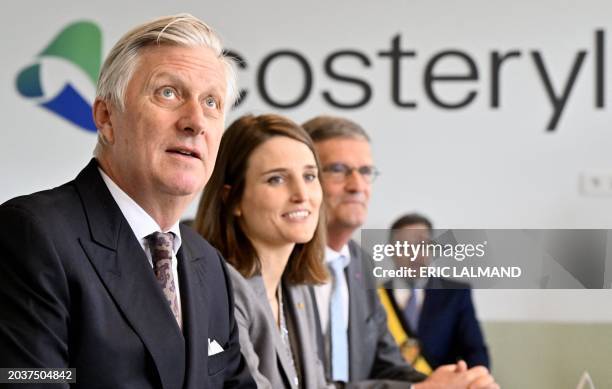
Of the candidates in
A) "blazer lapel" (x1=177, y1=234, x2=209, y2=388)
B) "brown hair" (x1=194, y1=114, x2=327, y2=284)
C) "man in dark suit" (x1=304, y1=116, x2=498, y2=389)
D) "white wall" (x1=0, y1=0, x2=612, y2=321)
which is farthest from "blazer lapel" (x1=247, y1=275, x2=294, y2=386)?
"white wall" (x1=0, y1=0, x2=612, y2=321)

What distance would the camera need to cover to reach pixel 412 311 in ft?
13.8

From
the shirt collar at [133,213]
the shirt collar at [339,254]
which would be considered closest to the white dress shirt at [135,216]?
the shirt collar at [133,213]

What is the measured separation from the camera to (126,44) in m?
1.79

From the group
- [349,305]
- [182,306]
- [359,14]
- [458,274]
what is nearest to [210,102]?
[182,306]

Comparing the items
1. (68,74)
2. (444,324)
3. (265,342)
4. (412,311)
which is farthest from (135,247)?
(68,74)

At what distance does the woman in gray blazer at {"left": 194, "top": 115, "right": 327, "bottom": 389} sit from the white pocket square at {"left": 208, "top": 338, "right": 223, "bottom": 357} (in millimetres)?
615

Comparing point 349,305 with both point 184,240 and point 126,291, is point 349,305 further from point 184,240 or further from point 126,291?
point 126,291

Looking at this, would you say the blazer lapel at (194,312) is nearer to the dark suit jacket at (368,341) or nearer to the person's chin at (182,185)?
the person's chin at (182,185)

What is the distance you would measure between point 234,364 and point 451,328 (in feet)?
7.23

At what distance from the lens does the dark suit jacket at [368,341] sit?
294 cm

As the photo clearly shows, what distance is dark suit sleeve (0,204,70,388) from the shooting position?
1506mm

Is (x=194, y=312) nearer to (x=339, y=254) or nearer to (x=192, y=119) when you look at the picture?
(x=192, y=119)

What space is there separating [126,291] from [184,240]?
0.31 metres

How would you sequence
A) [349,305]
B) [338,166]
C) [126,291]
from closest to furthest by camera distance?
1. [126,291]
2. [349,305]
3. [338,166]
